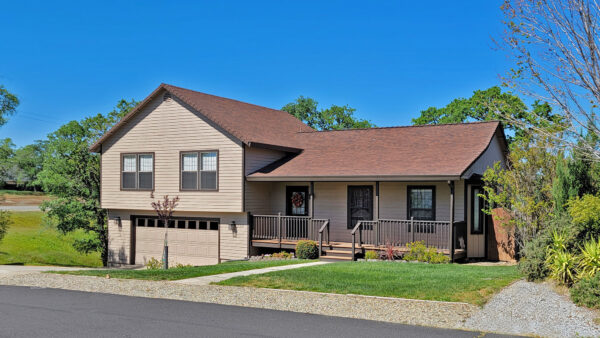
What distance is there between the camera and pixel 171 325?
351 inches

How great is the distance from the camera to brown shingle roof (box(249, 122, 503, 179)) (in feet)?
61.5

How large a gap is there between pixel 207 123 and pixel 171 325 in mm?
13475

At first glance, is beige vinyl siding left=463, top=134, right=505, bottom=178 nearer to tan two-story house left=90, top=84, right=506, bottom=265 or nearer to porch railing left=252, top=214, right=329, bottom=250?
tan two-story house left=90, top=84, right=506, bottom=265

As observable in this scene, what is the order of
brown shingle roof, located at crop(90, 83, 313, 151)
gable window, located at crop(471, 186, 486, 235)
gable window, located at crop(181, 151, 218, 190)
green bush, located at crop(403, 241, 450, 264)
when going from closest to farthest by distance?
1. green bush, located at crop(403, 241, 450, 264)
2. gable window, located at crop(471, 186, 486, 235)
3. brown shingle roof, located at crop(90, 83, 313, 151)
4. gable window, located at crop(181, 151, 218, 190)

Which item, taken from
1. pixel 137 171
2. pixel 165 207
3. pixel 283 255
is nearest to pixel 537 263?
pixel 283 255

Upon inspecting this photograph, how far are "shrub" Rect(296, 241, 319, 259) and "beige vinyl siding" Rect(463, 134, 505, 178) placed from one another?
578 cm

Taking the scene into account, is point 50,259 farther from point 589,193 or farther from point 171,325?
point 589,193

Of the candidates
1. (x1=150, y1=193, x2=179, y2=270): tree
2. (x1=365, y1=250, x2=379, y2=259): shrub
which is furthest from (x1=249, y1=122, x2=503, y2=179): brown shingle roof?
(x1=150, y1=193, x2=179, y2=270): tree

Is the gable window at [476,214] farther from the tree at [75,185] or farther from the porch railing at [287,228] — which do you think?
the tree at [75,185]

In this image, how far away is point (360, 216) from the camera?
20.6 metres

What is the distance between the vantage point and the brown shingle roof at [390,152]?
18.8 meters

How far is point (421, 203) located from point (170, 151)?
10.2 metres

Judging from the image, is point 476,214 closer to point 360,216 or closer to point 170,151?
point 360,216

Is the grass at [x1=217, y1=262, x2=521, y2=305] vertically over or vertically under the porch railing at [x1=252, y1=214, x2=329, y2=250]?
under
